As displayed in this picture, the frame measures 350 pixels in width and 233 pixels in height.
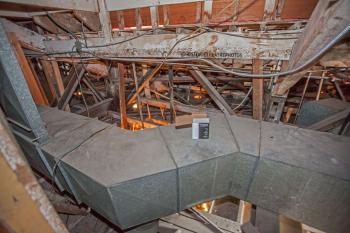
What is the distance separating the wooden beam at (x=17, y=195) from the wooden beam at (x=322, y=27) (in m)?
2.04

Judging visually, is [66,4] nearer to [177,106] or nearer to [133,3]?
[133,3]

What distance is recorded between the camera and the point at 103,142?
1.75 meters

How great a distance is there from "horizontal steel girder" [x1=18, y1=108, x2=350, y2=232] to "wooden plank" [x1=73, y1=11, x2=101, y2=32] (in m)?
2.59

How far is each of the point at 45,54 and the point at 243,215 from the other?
4.96 m

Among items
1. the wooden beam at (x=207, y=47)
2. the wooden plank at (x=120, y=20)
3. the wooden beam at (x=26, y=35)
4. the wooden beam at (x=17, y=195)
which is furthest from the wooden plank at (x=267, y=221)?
the wooden beam at (x=26, y=35)

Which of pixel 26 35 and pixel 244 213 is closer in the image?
pixel 244 213

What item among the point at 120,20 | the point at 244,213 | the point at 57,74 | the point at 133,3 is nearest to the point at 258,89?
the point at 244,213

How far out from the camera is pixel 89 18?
3.42 meters

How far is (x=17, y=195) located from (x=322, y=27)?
2.17 m

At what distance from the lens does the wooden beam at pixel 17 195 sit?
69 cm

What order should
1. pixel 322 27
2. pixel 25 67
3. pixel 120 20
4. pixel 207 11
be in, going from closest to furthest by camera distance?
pixel 322 27, pixel 207 11, pixel 120 20, pixel 25 67

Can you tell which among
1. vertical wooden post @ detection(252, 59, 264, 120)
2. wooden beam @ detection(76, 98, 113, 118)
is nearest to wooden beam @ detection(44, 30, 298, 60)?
vertical wooden post @ detection(252, 59, 264, 120)

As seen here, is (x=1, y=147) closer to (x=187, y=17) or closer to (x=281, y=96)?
(x=281, y=96)

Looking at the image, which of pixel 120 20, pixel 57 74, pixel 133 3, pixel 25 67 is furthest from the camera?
pixel 57 74
